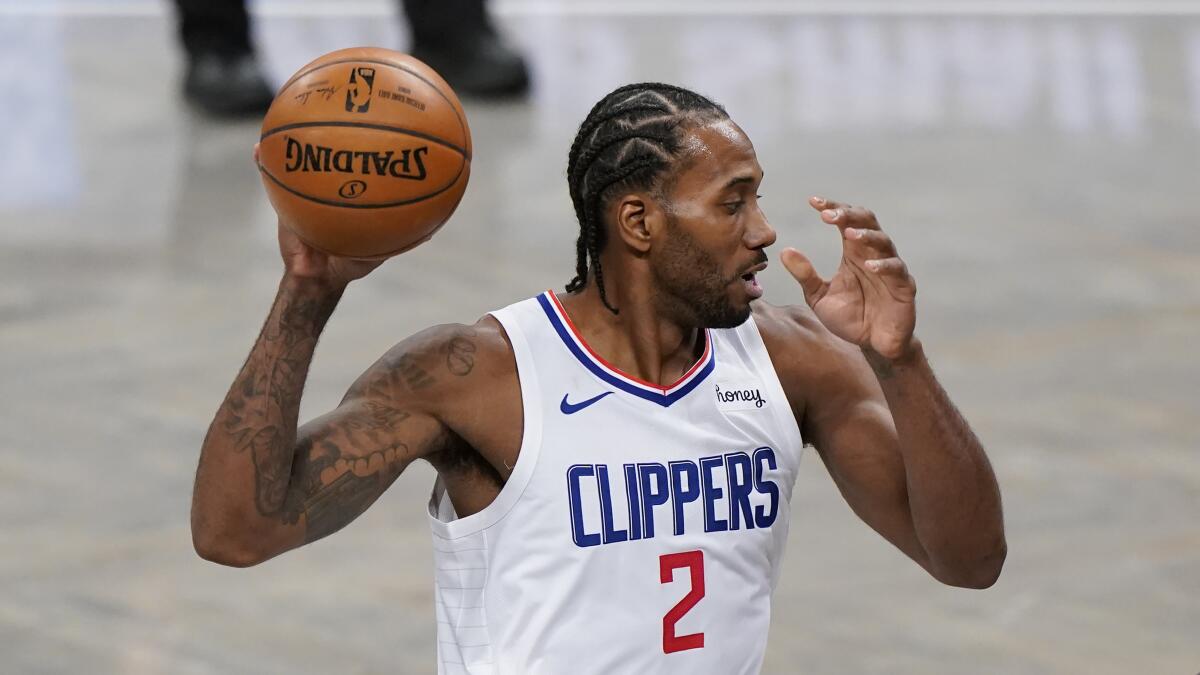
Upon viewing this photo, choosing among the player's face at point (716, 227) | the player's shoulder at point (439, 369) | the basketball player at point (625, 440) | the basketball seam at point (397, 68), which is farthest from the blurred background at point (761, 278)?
the basketball seam at point (397, 68)

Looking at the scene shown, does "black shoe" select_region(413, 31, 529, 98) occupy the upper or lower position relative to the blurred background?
upper

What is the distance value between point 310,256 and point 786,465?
3.46ft

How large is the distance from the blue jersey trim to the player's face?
0.55 feet

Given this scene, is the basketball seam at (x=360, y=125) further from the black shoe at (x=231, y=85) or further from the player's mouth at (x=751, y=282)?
the black shoe at (x=231, y=85)

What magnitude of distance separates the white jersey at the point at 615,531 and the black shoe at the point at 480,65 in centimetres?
765

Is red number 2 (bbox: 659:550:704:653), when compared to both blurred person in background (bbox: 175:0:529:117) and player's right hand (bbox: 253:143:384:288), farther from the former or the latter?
blurred person in background (bbox: 175:0:529:117)

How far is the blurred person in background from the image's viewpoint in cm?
1091

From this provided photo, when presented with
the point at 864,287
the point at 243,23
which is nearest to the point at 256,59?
the point at 243,23

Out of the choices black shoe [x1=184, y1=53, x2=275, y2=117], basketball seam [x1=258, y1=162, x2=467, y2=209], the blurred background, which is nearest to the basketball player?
basketball seam [x1=258, y1=162, x2=467, y2=209]

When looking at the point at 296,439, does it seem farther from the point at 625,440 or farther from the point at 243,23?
the point at 243,23

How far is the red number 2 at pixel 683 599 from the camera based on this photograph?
11.5ft

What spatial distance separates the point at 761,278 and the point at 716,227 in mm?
5098

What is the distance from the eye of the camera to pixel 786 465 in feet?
12.1

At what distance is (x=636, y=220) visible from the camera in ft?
11.8
